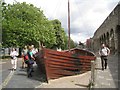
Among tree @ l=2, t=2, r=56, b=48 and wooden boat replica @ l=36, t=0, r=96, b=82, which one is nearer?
wooden boat replica @ l=36, t=0, r=96, b=82

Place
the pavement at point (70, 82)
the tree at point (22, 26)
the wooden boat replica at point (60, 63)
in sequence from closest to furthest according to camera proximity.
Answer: the pavement at point (70, 82) < the wooden boat replica at point (60, 63) < the tree at point (22, 26)

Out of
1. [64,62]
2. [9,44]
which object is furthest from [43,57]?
[9,44]

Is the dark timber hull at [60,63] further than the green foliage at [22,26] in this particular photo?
No

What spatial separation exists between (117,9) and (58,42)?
58253 millimetres

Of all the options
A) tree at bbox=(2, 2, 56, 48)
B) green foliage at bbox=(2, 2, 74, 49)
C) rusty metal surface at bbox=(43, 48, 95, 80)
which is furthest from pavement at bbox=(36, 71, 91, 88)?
tree at bbox=(2, 2, 56, 48)

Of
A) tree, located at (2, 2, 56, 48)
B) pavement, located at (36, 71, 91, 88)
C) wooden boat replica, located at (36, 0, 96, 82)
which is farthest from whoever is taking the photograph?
tree, located at (2, 2, 56, 48)

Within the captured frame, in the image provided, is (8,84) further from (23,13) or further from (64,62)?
(23,13)

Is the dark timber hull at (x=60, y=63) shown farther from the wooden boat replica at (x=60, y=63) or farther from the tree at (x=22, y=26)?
the tree at (x=22, y=26)

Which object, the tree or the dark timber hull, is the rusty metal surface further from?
the tree

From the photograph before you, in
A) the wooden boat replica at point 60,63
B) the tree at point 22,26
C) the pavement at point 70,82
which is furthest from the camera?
the tree at point 22,26

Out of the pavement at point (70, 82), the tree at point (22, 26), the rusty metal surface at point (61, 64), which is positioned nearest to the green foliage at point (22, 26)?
the tree at point (22, 26)

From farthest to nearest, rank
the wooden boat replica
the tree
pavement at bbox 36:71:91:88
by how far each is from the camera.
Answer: the tree < the wooden boat replica < pavement at bbox 36:71:91:88

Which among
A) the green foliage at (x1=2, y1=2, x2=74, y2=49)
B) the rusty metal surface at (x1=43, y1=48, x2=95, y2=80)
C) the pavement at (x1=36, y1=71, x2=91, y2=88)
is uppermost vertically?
the green foliage at (x1=2, y1=2, x2=74, y2=49)

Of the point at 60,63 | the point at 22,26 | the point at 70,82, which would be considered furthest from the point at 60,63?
the point at 22,26
